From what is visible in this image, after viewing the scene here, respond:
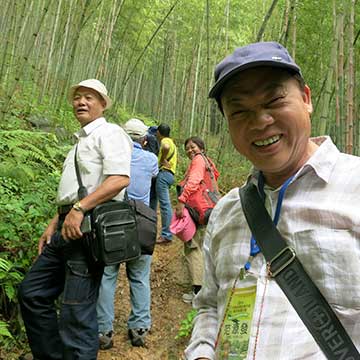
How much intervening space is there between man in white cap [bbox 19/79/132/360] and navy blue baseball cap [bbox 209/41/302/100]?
1.43 metres

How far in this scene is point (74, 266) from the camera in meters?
2.38

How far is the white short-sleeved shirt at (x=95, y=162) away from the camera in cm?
245

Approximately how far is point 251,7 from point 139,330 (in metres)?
9.92

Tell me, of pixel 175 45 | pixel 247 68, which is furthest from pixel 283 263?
pixel 175 45

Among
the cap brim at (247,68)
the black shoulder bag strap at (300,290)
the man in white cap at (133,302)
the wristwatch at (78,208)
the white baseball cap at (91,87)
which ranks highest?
the white baseball cap at (91,87)

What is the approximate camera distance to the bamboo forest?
3.27 meters

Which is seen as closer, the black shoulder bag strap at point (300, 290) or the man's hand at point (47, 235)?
the black shoulder bag strap at point (300, 290)

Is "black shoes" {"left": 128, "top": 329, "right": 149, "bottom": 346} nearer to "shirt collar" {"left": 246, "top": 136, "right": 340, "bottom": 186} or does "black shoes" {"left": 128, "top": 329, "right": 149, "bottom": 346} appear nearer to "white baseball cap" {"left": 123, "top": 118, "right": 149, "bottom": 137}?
"white baseball cap" {"left": 123, "top": 118, "right": 149, "bottom": 137}

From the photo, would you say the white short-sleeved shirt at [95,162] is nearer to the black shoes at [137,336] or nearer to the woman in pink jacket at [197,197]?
the black shoes at [137,336]

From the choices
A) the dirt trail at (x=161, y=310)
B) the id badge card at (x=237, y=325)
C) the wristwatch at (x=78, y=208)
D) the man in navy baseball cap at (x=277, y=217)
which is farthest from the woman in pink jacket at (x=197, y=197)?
the id badge card at (x=237, y=325)

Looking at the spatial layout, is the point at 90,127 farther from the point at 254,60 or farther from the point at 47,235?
the point at 254,60

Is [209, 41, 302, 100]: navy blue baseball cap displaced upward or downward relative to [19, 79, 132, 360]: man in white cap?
upward

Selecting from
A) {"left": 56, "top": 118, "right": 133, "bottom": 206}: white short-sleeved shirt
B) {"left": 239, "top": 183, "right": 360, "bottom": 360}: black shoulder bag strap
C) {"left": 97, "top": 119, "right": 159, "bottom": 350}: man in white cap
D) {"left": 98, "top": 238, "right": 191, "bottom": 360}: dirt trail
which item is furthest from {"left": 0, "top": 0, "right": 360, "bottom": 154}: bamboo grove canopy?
{"left": 239, "top": 183, "right": 360, "bottom": 360}: black shoulder bag strap

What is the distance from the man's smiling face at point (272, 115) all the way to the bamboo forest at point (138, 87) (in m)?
1.78
